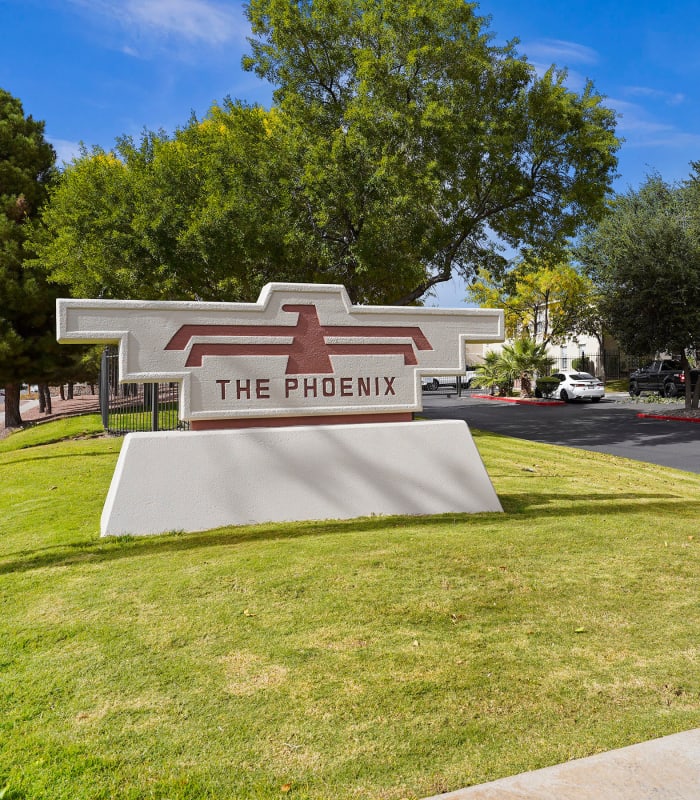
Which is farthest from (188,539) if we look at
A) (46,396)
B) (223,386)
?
(46,396)

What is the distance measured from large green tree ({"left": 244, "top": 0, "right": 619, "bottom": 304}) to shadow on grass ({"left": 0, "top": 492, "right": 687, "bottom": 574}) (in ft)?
28.8

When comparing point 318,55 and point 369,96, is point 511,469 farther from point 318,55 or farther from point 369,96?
point 318,55

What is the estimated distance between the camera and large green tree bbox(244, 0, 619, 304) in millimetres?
14891

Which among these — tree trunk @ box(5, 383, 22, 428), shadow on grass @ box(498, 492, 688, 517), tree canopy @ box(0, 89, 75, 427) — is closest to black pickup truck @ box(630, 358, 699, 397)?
shadow on grass @ box(498, 492, 688, 517)

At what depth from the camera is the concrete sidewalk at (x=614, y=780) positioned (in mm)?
2463

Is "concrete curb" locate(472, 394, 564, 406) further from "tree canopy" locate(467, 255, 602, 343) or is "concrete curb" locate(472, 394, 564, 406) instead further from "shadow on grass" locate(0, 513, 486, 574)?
"shadow on grass" locate(0, 513, 486, 574)

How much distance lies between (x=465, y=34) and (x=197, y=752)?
55.7 ft

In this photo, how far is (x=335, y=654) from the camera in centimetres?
360

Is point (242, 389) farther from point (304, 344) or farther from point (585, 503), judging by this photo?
point (585, 503)

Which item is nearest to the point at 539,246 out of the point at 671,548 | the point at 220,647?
the point at 671,548

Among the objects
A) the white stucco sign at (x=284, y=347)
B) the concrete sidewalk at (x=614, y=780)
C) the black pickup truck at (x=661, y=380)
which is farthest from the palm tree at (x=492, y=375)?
the concrete sidewalk at (x=614, y=780)

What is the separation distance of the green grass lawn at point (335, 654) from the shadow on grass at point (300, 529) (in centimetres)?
4

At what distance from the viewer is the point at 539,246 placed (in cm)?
1859

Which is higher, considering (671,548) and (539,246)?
(539,246)
